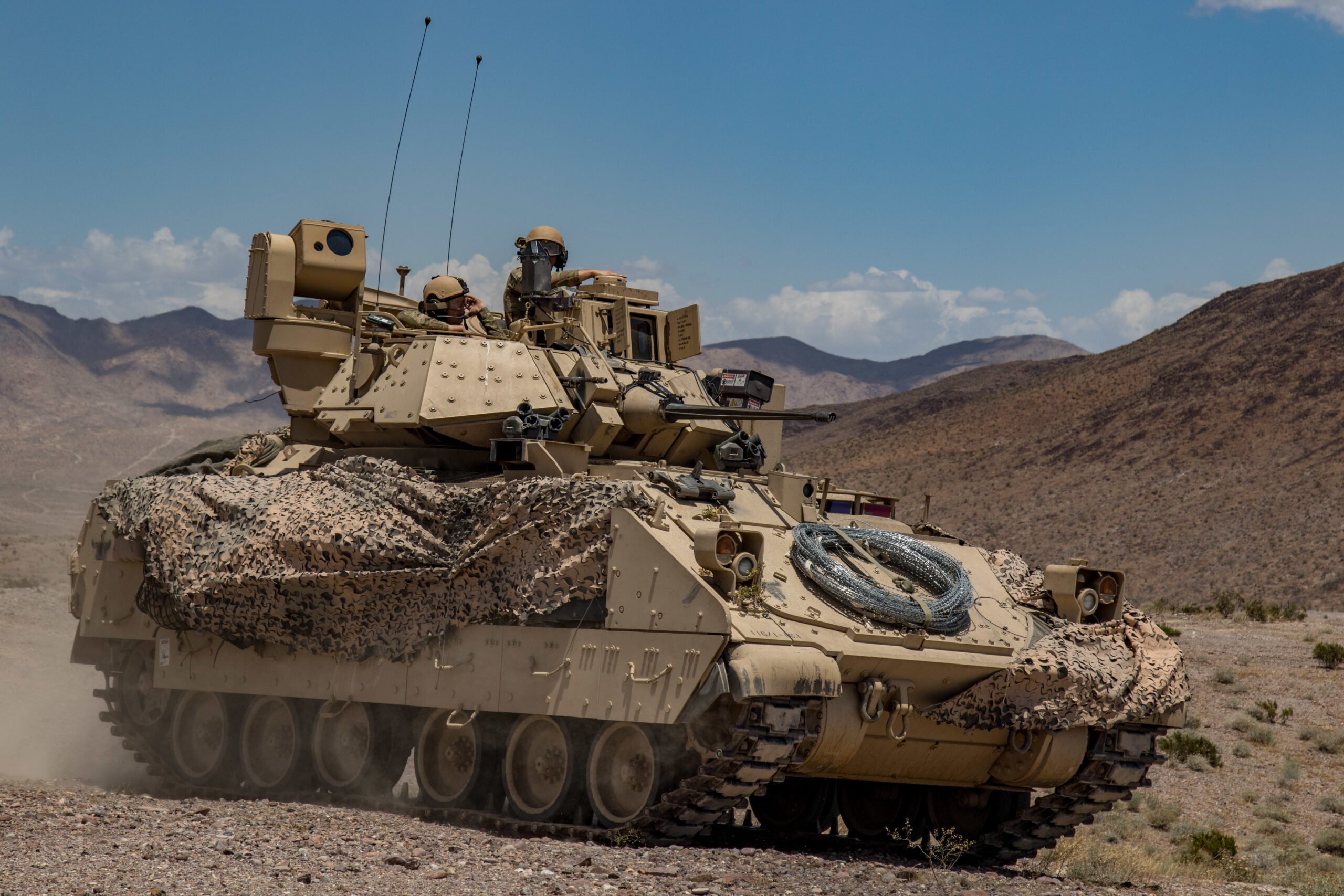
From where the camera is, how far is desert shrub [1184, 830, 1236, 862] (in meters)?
13.4

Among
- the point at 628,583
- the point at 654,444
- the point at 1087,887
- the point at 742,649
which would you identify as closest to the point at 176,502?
the point at 654,444

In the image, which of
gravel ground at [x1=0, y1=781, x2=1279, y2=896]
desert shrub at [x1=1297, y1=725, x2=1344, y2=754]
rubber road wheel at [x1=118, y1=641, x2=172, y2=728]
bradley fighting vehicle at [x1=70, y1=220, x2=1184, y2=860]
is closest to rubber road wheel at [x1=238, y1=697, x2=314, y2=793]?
bradley fighting vehicle at [x1=70, y1=220, x2=1184, y2=860]

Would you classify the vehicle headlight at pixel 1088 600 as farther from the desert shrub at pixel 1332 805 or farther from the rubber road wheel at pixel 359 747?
the desert shrub at pixel 1332 805

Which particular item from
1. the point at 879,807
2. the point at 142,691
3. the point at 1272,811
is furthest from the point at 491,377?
the point at 1272,811

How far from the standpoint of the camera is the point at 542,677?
11.0 meters

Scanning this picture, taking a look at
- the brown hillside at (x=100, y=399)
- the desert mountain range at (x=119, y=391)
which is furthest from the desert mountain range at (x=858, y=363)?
the brown hillside at (x=100, y=399)

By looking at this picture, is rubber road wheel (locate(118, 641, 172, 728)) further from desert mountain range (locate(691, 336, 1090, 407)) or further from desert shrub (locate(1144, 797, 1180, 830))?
desert mountain range (locate(691, 336, 1090, 407))

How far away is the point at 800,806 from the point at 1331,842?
20.4 feet

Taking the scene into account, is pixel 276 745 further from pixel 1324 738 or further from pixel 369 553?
pixel 1324 738

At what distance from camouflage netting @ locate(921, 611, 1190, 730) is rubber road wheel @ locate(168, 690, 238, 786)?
23.7 feet

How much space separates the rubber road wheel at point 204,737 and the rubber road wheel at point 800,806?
16.9 ft

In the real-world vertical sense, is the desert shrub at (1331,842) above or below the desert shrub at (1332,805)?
below

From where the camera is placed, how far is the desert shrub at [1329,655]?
25.9 metres

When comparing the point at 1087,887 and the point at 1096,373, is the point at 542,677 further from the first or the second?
the point at 1096,373
